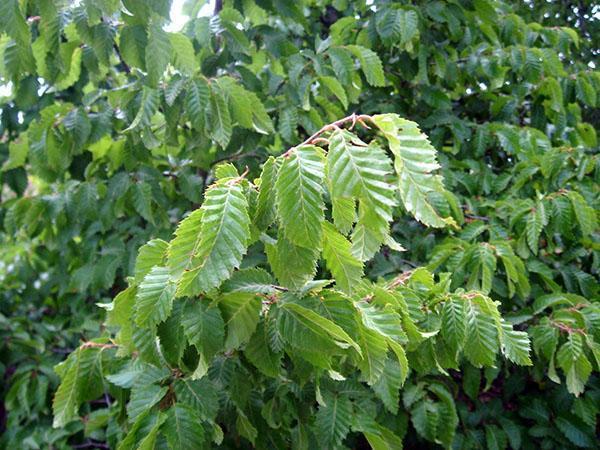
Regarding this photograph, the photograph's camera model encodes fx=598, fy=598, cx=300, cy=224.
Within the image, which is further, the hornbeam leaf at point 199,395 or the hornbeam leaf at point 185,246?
the hornbeam leaf at point 199,395

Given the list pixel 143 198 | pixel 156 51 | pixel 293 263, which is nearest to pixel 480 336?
pixel 293 263

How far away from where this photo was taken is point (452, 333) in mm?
1141

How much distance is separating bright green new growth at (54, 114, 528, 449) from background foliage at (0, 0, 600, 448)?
0.05 meters

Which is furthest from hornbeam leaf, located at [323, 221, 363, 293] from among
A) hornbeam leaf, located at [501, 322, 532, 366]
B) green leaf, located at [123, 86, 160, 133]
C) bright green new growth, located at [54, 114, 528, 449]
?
green leaf, located at [123, 86, 160, 133]

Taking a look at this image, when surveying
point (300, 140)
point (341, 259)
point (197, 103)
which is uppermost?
point (341, 259)

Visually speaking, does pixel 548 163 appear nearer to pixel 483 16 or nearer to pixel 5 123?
pixel 483 16

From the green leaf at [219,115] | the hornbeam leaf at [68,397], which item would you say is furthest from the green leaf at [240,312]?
the green leaf at [219,115]

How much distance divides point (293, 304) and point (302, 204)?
18 centimetres

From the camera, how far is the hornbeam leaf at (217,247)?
2.60 ft

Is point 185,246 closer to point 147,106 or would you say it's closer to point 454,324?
point 454,324

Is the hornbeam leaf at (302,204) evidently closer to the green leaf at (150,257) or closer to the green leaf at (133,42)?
the green leaf at (150,257)

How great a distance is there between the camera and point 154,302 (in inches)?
36.1

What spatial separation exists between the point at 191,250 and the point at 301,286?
18cm

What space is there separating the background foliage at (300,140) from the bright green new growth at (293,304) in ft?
0.17
